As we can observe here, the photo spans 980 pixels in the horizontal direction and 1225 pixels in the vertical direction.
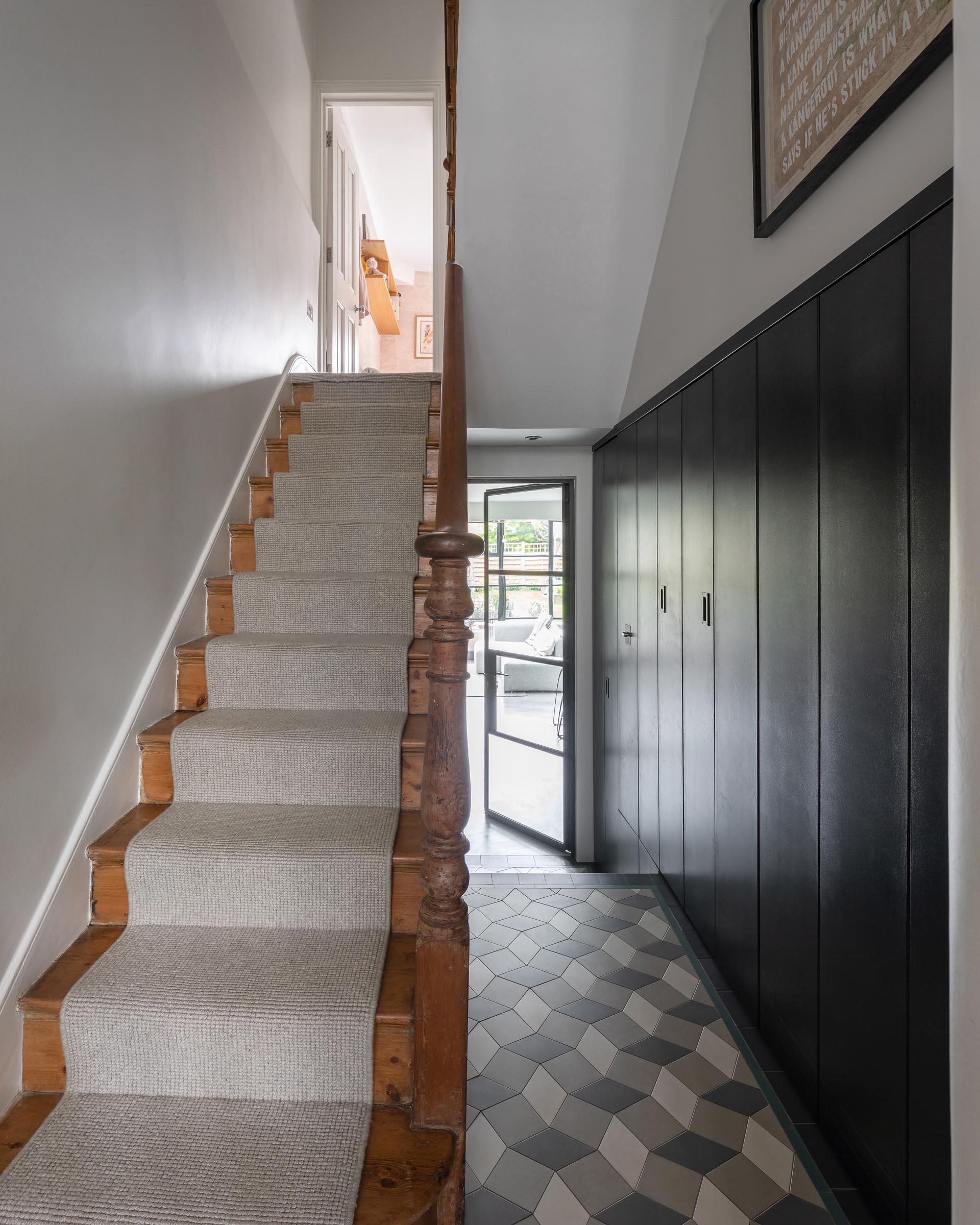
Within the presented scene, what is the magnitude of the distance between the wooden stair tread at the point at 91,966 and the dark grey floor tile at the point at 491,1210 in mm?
332

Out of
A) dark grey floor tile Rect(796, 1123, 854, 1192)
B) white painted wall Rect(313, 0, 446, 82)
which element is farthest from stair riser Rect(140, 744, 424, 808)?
white painted wall Rect(313, 0, 446, 82)

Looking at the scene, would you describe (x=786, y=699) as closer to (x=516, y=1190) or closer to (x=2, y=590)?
(x=516, y=1190)

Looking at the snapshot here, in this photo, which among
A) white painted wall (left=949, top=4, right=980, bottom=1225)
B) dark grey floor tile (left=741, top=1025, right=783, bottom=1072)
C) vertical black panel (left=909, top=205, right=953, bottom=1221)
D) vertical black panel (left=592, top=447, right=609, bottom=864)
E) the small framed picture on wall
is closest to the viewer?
white painted wall (left=949, top=4, right=980, bottom=1225)

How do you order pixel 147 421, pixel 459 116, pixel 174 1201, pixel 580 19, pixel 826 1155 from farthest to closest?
1. pixel 459 116
2. pixel 580 19
3. pixel 147 421
4. pixel 826 1155
5. pixel 174 1201

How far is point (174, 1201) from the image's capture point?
1.03m

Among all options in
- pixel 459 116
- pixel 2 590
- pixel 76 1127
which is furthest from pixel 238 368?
pixel 76 1127

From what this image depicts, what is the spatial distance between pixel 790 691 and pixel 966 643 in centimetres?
85

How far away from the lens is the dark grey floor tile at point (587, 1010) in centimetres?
168

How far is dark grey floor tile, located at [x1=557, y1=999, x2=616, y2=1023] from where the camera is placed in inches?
66.2

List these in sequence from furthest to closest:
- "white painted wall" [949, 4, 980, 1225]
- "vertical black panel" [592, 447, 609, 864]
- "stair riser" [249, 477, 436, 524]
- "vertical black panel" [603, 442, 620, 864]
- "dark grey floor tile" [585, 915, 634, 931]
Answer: "vertical black panel" [592, 447, 609, 864], "vertical black panel" [603, 442, 620, 864], "stair riser" [249, 477, 436, 524], "dark grey floor tile" [585, 915, 634, 931], "white painted wall" [949, 4, 980, 1225]

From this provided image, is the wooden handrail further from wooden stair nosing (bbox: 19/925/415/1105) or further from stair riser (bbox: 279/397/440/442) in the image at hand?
stair riser (bbox: 279/397/440/442)

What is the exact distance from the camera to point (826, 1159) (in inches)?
50.7

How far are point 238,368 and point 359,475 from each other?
0.56 meters

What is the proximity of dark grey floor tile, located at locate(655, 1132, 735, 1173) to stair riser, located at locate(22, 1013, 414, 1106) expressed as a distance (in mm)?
510
